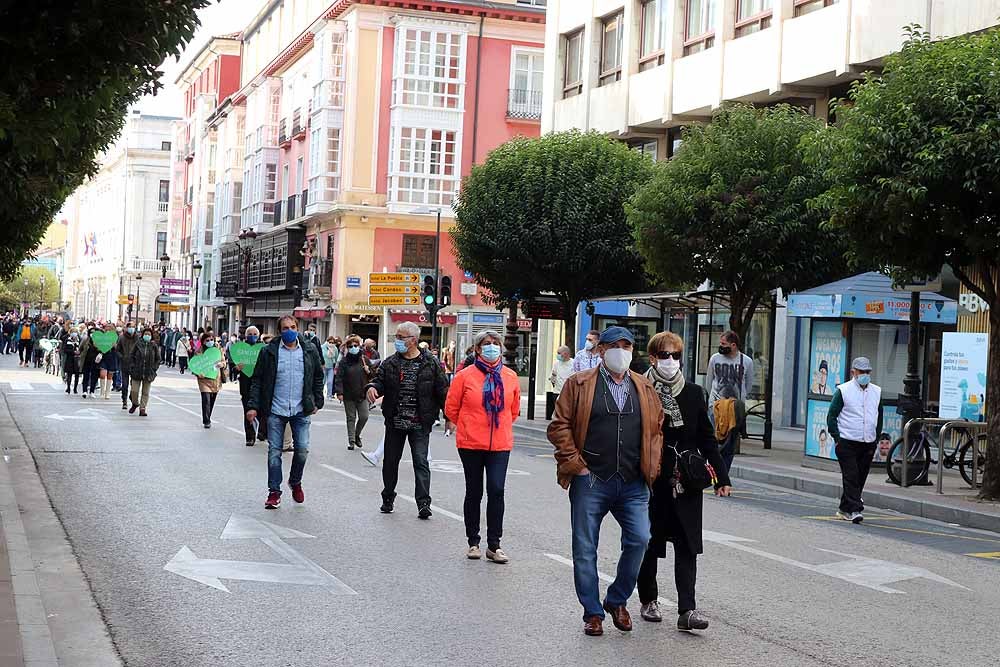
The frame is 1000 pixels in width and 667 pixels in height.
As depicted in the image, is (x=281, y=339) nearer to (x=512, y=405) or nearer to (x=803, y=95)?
(x=512, y=405)

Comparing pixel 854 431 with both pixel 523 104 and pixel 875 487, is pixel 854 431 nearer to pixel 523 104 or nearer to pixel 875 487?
pixel 875 487

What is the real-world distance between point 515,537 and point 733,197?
44.7 ft

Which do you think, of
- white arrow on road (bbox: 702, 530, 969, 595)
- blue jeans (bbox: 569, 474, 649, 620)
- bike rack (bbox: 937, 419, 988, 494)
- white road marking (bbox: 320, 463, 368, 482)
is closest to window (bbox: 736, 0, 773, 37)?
bike rack (bbox: 937, 419, 988, 494)

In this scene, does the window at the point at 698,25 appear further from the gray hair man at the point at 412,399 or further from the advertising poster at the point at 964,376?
the gray hair man at the point at 412,399

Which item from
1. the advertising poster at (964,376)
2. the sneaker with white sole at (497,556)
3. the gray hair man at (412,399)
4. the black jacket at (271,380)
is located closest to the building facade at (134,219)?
the advertising poster at (964,376)

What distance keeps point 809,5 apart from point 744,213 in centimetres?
770

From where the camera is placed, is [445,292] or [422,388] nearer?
[422,388]

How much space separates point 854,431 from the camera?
14.6m

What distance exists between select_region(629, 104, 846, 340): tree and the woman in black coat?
53.0 ft

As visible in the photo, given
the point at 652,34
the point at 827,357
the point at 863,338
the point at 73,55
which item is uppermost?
the point at 652,34

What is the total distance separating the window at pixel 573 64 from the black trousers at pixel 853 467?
87.5 ft

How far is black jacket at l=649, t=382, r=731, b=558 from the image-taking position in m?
8.02

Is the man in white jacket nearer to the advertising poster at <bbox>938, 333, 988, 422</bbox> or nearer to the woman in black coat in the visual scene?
the advertising poster at <bbox>938, 333, 988, 422</bbox>

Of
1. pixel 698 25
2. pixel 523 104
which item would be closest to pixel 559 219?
pixel 698 25
